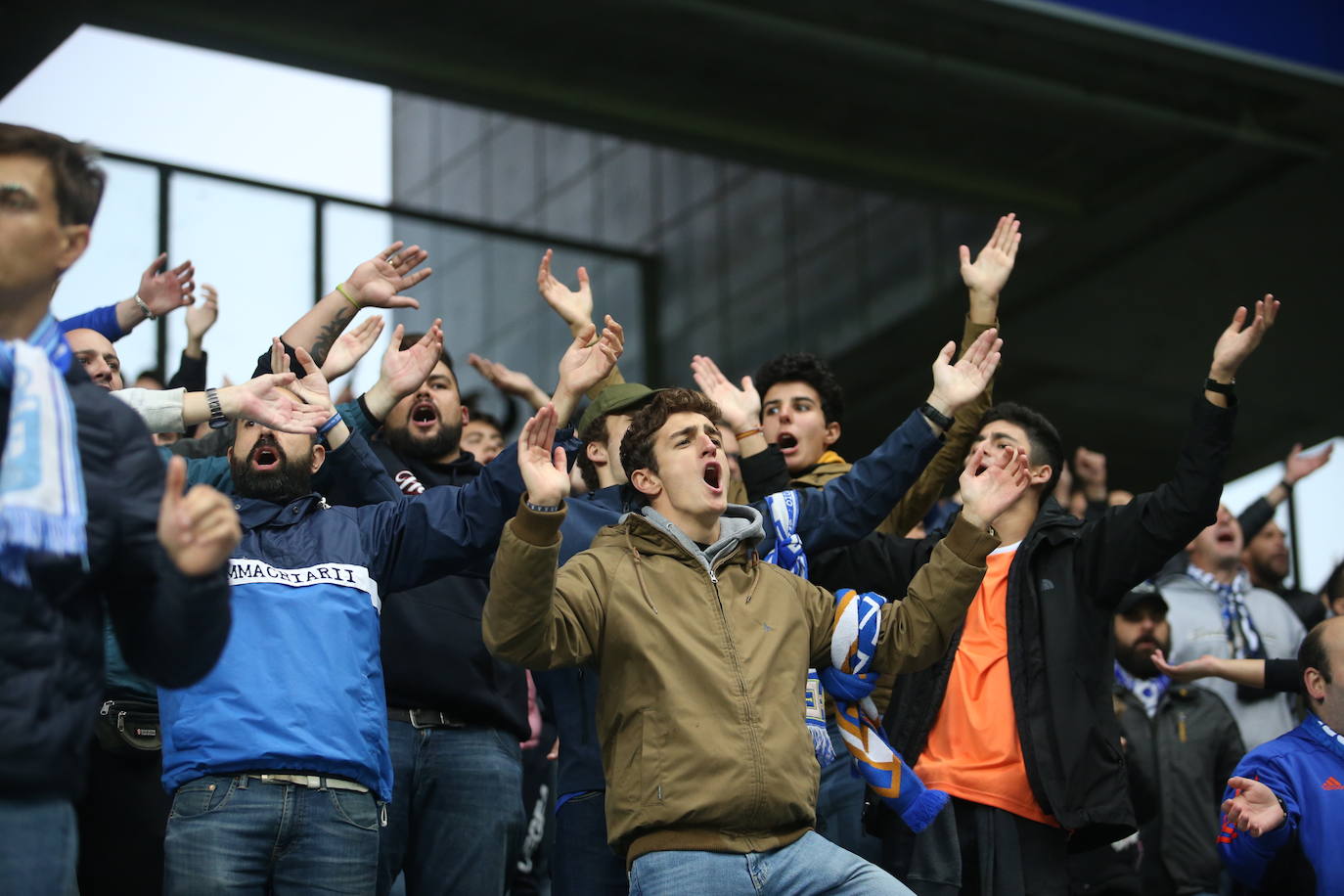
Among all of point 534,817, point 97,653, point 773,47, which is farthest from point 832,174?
point 97,653

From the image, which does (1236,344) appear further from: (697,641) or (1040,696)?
(697,641)

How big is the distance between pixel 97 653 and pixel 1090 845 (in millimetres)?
2952

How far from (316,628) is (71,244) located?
1352mm

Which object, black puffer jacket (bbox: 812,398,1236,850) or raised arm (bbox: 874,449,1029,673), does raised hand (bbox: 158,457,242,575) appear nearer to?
raised arm (bbox: 874,449,1029,673)

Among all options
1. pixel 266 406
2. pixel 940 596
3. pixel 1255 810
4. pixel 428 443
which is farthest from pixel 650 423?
pixel 1255 810

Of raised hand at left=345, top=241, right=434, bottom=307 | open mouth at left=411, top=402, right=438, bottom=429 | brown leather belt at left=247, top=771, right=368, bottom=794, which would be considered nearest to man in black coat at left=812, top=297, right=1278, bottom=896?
brown leather belt at left=247, top=771, right=368, bottom=794

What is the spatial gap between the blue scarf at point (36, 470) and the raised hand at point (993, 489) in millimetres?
2285

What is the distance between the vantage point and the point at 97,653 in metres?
2.99

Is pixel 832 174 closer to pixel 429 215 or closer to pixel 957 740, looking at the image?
pixel 429 215

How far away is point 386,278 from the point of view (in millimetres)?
5578

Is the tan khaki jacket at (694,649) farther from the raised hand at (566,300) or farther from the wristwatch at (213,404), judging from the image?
the raised hand at (566,300)

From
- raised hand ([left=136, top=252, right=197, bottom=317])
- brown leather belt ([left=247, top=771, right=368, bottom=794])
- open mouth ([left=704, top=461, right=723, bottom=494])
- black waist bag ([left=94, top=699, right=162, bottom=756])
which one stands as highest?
raised hand ([left=136, top=252, right=197, bottom=317])

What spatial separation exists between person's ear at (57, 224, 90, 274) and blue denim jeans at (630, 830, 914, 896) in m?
1.84

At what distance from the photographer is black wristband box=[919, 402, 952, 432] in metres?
5.04
